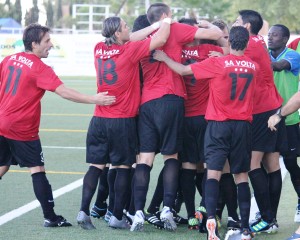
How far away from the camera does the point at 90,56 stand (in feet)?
120

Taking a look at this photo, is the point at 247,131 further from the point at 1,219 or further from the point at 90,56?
the point at 90,56

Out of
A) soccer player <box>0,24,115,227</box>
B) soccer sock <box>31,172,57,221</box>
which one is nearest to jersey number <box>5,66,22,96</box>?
soccer player <box>0,24,115,227</box>

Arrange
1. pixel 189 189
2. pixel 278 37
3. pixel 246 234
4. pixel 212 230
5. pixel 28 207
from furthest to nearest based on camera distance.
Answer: pixel 28 207, pixel 278 37, pixel 189 189, pixel 246 234, pixel 212 230

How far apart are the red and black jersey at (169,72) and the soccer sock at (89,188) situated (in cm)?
84

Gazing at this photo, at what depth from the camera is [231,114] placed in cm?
782

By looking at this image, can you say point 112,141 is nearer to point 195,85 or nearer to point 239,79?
point 195,85

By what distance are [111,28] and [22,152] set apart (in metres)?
1.50

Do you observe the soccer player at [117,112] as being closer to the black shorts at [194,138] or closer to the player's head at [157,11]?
the player's head at [157,11]

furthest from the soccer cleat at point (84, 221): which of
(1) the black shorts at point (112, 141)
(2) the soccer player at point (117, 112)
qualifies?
(1) the black shorts at point (112, 141)

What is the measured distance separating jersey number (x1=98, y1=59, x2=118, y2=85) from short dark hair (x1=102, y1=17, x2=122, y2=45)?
0.20 metres

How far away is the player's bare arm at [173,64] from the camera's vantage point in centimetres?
803

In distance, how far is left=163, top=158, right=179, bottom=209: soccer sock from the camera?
8432mm

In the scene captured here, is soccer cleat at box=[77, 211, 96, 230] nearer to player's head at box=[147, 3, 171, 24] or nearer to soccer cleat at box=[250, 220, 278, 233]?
soccer cleat at box=[250, 220, 278, 233]

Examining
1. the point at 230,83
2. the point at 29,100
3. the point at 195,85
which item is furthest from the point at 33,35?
the point at 230,83
